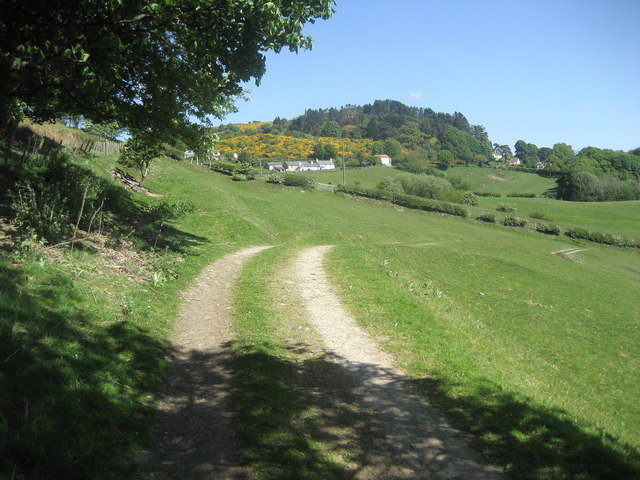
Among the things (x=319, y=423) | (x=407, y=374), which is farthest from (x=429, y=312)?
(x=319, y=423)

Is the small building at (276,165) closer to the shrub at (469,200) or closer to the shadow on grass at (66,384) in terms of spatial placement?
the shrub at (469,200)

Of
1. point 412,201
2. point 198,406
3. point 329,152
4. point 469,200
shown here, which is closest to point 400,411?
point 198,406

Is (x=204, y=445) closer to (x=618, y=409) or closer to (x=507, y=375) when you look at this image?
(x=507, y=375)

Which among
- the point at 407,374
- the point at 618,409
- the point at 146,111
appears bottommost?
the point at 618,409

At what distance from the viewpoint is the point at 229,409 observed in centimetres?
652

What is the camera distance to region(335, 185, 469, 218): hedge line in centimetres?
6322

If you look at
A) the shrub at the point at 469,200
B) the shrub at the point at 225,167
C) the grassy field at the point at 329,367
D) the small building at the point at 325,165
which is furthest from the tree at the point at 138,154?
the small building at the point at 325,165

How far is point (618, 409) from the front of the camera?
12469 mm

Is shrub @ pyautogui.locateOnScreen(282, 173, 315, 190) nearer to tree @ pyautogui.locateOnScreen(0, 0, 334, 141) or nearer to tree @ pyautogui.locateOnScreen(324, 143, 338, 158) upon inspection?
tree @ pyautogui.locateOnScreen(0, 0, 334, 141)

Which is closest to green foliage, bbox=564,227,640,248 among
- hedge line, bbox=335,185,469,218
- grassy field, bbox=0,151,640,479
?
hedge line, bbox=335,185,469,218

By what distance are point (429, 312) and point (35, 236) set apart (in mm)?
10185

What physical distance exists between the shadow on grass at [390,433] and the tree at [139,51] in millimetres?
7608

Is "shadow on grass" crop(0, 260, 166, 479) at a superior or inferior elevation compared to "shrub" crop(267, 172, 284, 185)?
inferior

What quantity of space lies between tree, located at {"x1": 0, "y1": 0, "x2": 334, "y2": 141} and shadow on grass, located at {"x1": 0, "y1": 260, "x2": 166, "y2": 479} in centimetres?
479
